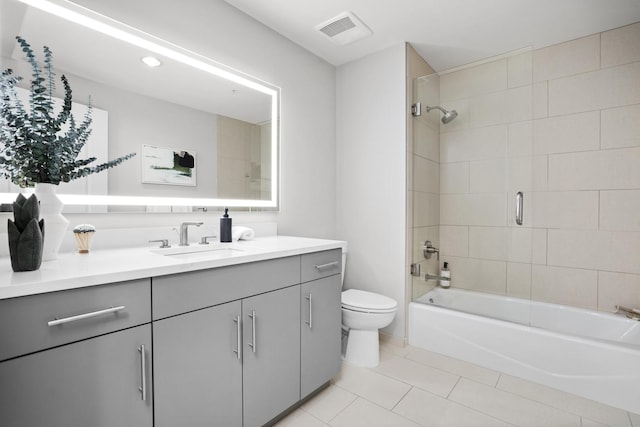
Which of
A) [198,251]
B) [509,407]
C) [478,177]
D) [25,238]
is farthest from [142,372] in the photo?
[478,177]

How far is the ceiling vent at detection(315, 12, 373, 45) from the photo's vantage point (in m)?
2.13

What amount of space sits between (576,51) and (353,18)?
70.8 inches

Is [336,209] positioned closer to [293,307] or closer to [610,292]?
[293,307]

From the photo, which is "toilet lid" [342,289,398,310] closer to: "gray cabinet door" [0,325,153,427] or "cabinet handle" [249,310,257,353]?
"cabinet handle" [249,310,257,353]

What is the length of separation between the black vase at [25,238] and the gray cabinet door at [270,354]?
72cm

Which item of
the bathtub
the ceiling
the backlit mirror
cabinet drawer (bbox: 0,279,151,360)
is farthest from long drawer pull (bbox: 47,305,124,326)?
the bathtub

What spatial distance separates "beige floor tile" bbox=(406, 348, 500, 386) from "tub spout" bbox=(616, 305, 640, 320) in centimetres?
104

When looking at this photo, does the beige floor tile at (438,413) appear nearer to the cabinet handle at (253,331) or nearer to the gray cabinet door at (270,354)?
the gray cabinet door at (270,354)

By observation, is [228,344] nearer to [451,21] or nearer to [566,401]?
[566,401]

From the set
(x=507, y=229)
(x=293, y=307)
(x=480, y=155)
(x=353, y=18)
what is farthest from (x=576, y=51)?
(x=293, y=307)

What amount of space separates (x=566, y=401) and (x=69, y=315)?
2411 mm

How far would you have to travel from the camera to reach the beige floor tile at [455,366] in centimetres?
199

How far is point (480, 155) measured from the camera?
8.21ft

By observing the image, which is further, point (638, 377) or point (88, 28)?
point (638, 377)
